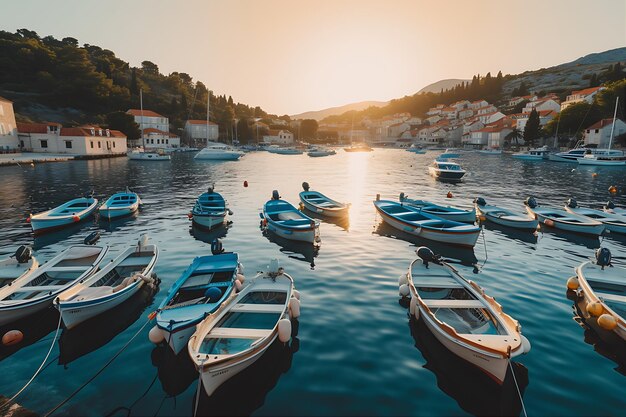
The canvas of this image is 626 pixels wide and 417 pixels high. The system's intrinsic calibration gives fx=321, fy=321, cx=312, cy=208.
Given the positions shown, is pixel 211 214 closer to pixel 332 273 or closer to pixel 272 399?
pixel 332 273

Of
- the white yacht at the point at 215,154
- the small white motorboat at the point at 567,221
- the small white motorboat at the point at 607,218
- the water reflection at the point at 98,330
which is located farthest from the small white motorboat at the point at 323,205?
the white yacht at the point at 215,154

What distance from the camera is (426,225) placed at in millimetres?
24984

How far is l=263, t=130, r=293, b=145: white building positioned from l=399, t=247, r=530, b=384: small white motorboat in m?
182

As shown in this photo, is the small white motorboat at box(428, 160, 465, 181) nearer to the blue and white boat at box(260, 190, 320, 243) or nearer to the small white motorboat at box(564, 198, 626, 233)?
the small white motorboat at box(564, 198, 626, 233)

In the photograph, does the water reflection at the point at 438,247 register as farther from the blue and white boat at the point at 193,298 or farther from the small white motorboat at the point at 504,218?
the blue and white boat at the point at 193,298

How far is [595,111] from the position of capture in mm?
106812

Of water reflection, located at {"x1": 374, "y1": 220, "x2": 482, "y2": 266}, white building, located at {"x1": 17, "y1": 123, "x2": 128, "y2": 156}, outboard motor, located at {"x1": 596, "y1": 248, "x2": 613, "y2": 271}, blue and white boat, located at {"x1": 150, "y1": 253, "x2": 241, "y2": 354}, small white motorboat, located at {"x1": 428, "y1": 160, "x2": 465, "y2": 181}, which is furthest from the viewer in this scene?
white building, located at {"x1": 17, "y1": 123, "x2": 128, "y2": 156}

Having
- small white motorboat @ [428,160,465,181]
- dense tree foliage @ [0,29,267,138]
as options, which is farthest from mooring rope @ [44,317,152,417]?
dense tree foliage @ [0,29,267,138]

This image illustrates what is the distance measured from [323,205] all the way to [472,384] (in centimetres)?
2342

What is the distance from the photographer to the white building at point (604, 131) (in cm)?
9762

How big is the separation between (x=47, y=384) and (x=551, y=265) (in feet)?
83.1

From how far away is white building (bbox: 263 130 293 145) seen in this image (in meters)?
190

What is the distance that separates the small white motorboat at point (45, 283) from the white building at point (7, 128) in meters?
84.5

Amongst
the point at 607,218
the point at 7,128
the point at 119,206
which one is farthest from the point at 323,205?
the point at 7,128
